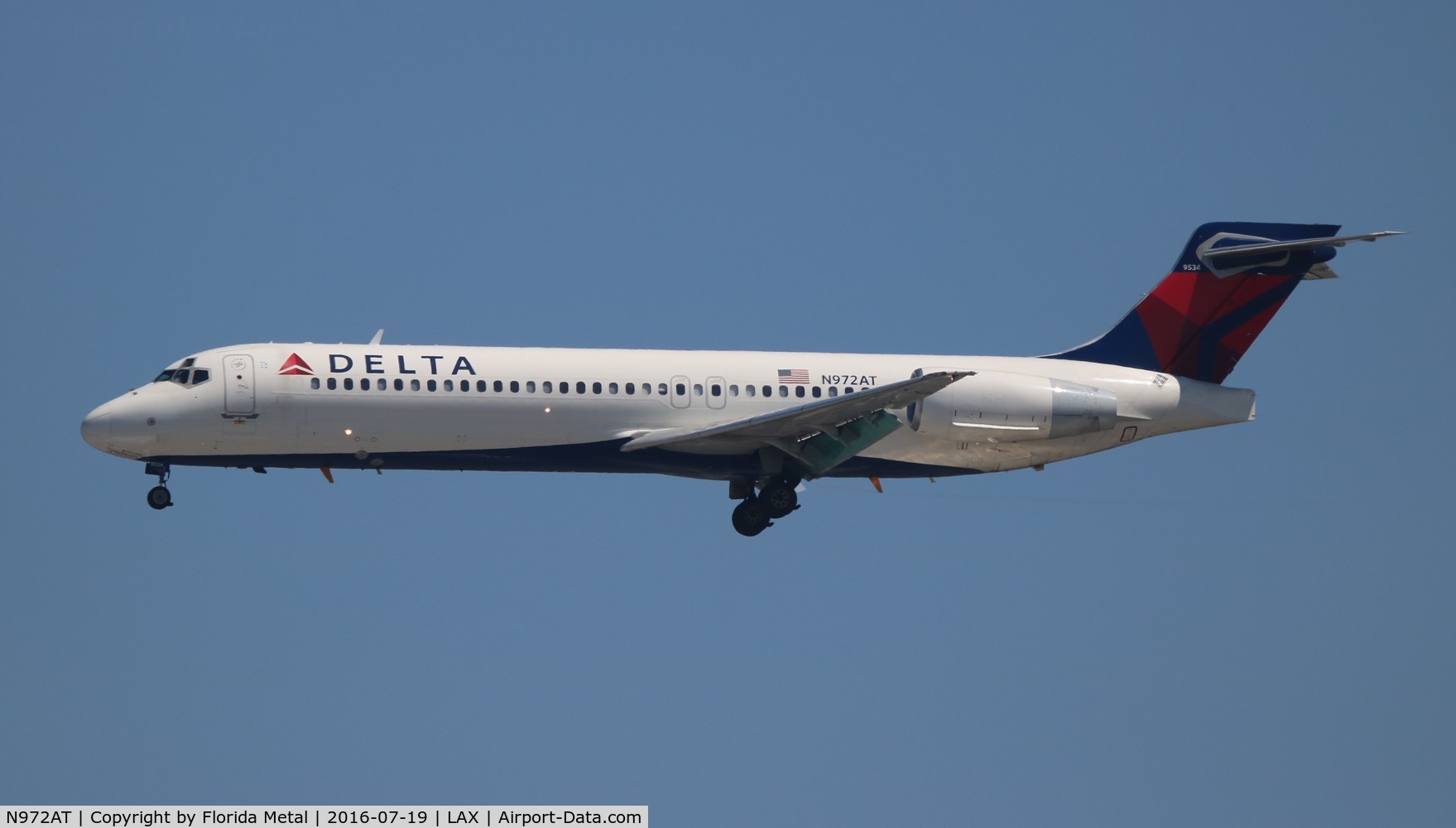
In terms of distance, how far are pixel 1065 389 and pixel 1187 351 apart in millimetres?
3774

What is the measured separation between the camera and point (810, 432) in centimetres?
3909

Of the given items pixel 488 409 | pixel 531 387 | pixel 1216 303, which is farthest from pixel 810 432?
pixel 1216 303

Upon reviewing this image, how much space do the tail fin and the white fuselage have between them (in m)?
2.47

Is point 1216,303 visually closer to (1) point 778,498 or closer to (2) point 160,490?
(1) point 778,498

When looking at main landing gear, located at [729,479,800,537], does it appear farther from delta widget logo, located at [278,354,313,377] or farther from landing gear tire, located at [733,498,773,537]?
delta widget logo, located at [278,354,313,377]

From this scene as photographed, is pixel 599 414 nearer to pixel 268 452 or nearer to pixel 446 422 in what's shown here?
pixel 446 422

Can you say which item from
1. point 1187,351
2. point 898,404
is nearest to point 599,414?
point 898,404

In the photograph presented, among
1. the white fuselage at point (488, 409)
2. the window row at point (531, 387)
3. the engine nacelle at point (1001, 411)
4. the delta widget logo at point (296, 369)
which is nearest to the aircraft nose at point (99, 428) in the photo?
the white fuselage at point (488, 409)

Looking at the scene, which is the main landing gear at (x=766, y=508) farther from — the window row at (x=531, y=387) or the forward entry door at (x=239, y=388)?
the forward entry door at (x=239, y=388)

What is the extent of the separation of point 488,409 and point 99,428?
7.31m

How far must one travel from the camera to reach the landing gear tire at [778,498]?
40219 mm

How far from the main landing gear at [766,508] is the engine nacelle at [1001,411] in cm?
278

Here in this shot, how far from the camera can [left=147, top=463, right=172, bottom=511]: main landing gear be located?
3884 cm

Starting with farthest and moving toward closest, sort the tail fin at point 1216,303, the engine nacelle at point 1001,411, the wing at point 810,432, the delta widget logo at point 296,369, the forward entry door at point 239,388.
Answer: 1. the tail fin at point 1216,303
2. the engine nacelle at point 1001,411
3. the delta widget logo at point 296,369
4. the forward entry door at point 239,388
5. the wing at point 810,432
